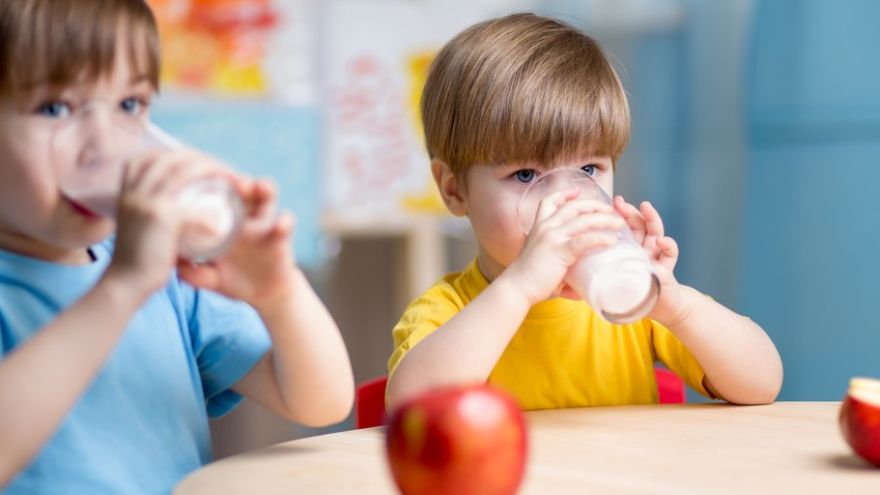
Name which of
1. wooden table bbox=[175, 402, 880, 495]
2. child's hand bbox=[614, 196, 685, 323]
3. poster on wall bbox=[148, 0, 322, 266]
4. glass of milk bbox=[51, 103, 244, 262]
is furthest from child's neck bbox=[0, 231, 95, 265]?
poster on wall bbox=[148, 0, 322, 266]

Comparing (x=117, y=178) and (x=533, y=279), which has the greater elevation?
(x=117, y=178)

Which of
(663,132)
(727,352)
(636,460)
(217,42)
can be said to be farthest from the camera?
(217,42)

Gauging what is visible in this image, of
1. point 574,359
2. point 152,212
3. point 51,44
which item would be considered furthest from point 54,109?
point 574,359

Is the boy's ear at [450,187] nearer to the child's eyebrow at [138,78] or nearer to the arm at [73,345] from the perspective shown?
the child's eyebrow at [138,78]

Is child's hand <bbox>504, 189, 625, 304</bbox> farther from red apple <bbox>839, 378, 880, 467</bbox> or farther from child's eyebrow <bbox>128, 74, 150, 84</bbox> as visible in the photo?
child's eyebrow <bbox>128, 74, 150, 84</bbox>

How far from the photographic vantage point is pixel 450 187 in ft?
4.00

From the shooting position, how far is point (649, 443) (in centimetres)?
84

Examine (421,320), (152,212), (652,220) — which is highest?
(152,212)

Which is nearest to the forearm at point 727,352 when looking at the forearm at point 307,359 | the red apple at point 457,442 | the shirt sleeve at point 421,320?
the shirt sleeve at point 421,320

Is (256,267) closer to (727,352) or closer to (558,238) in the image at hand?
(558,238)

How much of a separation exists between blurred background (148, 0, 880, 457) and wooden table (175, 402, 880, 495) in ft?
2.76

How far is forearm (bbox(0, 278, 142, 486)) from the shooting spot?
0.71m

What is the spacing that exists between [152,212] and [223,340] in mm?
306

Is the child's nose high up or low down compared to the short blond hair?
up
